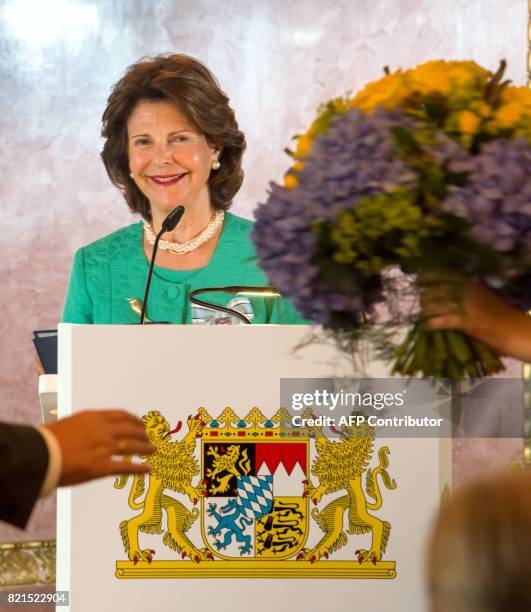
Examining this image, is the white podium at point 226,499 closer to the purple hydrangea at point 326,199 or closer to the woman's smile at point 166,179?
the purple hydrangea at point 326,199

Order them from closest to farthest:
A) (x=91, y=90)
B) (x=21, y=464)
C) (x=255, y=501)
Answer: (x=21, y=464)
(x=255, y=501)
(x=91, y=90)

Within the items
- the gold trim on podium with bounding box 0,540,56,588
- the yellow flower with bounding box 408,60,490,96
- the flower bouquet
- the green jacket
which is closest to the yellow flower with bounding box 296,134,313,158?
the flower bouquet

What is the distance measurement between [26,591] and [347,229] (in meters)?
3.91

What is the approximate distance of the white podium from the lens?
2359 mm

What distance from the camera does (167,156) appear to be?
4.68m

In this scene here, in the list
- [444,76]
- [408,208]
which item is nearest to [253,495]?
[408,208]

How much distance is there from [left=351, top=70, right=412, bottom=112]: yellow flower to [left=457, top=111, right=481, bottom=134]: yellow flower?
0.10 m

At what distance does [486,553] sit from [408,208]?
806mm

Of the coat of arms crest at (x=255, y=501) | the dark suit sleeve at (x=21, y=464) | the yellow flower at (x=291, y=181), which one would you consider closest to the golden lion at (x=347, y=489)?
the coat of arms crest at (x=255, y=501)

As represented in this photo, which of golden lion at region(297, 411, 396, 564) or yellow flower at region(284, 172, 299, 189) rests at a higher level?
yellow flower at region(284, 172, 299, 189)

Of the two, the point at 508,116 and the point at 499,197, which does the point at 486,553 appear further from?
the point at 508,116

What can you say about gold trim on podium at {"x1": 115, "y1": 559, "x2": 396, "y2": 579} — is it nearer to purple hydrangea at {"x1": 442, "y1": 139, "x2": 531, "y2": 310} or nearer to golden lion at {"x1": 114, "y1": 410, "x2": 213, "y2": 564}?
golden lion at {"x1": 114, "y1": 410, "x2": 213, "y2": 564}

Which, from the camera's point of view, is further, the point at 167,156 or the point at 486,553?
the point at 167,156

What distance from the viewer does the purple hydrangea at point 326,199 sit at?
1638 mm
